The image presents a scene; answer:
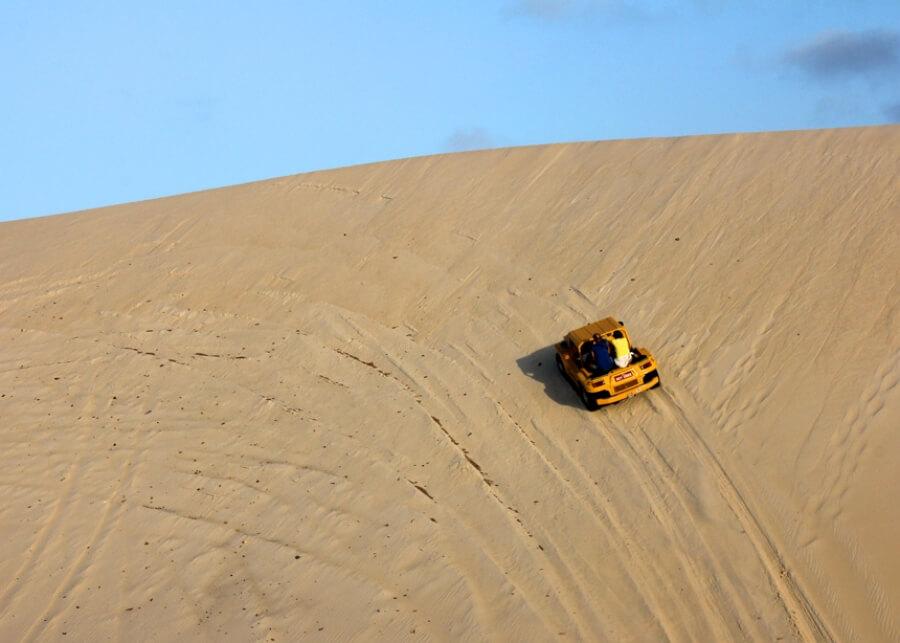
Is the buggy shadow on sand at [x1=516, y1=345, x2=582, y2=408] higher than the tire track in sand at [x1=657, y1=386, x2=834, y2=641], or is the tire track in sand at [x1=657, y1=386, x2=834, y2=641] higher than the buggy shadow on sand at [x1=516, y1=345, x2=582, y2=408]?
the buggy shadow on sand at [x1=516, y1=345, x2=582, y2=408]

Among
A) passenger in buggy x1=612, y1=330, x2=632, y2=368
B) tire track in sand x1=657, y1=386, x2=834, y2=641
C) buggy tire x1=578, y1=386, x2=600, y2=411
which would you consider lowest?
tire track in sand x1=657, y1=386, x2=834, y2=641

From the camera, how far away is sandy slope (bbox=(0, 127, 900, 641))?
534 inches

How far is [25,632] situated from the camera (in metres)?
14.6

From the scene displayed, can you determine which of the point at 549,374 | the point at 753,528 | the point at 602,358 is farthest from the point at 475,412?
the point at 753,528

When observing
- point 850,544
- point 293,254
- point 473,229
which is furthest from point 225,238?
point 850,544

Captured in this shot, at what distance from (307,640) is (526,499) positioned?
13.2ft

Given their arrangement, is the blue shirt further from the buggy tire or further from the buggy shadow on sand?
the buggy shadow on sand

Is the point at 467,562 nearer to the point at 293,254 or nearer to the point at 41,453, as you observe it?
the point at 41,453

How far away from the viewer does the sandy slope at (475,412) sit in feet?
44.5

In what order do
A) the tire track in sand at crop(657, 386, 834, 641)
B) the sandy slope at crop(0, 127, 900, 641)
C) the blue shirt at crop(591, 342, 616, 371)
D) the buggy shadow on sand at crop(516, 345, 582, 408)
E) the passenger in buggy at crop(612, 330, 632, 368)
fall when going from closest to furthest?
the tire track in sand at crop(657, 386, 834, 641)
the sandy slope at crop(0, 127, 900, 641)
the blue shirt at crop(591, 342, 616, 371)
the passenger in buggy at crop(612, 330, 632, 368)
the buggy shadow on sand at crop(516, 345, 582, 408)

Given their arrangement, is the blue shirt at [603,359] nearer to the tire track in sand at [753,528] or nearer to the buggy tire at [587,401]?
the buggy tire at [587,401]

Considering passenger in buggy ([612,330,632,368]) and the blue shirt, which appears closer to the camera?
the blue shirt

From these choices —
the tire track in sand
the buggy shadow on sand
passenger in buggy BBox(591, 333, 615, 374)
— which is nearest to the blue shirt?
passenger in buggy BBox(591, 333, 615, 374)

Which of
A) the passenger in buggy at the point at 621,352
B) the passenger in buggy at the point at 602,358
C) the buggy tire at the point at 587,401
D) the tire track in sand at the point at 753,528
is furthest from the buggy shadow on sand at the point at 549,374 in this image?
the tire track in sand at the point at 753,528
